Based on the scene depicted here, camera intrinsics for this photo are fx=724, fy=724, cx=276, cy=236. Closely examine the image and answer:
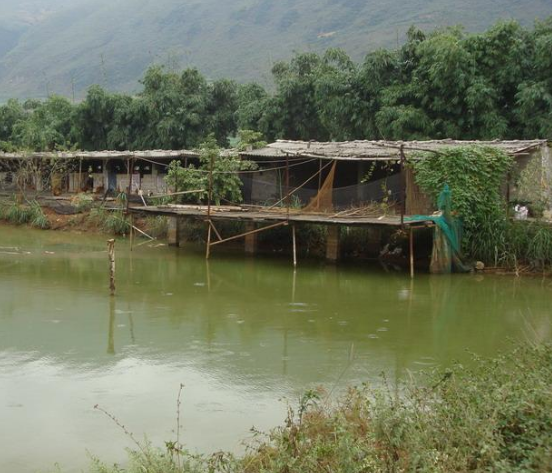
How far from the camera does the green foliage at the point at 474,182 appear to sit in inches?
527

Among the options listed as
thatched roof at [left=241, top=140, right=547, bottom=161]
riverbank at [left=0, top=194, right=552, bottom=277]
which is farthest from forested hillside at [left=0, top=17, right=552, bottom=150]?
thatched roof at [left=241, top=140, right=547, bottom=161]

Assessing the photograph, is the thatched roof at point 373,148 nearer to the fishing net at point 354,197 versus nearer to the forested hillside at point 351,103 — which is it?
the fishing net at point 354,197

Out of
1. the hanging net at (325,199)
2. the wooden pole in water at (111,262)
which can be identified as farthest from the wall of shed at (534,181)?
the wooden pole in water at (111,262)

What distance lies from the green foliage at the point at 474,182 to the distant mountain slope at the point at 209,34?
33.3 m

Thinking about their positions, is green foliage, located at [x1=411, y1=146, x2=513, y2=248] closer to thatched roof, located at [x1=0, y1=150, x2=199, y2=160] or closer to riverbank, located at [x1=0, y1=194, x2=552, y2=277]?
riverbank, located at [x1=0, y1=194, x2=552, y2=277]

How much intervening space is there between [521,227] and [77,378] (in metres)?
9.01

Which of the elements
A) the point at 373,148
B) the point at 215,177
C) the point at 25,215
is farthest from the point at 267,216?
the point at 25,215

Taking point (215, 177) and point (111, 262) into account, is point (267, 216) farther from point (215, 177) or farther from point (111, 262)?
point (111, 262)

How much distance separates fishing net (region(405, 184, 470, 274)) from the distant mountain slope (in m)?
33.8

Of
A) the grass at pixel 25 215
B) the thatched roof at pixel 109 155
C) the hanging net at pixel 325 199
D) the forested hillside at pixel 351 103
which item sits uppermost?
the forested hillside at pixel 351 103

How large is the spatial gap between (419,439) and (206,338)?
458 cm

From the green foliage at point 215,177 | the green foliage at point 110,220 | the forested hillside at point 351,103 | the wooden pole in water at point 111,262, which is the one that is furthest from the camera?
the green foliage at point 110,220

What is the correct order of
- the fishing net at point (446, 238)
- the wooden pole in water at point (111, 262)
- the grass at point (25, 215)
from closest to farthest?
1. the wooden pole in water at point (111, 262)
2. the fishing net at point (446, 238)
3. the grass at point (25, 215)

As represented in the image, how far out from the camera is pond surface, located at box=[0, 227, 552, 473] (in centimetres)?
605
